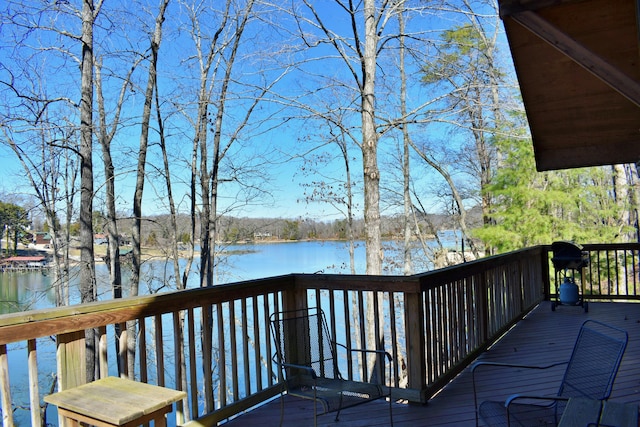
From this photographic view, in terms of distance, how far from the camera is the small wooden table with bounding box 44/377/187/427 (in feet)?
6.50

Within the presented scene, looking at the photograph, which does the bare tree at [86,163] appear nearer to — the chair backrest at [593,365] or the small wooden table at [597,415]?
the chair backrest at [593,365]

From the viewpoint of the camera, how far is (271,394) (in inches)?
145

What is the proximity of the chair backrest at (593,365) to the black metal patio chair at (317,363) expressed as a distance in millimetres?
1073

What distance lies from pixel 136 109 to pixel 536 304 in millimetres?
10745

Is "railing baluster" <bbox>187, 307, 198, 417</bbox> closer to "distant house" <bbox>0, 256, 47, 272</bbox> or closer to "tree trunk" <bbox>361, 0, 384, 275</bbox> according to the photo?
"tree trunk" <bbox>361, 0, 384, 275</bbox>

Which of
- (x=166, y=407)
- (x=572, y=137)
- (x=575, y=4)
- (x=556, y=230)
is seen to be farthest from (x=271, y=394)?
(x=556, y=230)

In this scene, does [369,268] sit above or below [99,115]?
below

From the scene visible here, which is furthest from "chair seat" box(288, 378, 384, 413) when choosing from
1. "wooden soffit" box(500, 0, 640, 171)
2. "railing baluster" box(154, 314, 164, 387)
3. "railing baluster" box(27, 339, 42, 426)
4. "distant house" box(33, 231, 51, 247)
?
"distant house" box(33, 231, 51, 247)

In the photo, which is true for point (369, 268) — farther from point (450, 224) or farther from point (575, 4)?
point (450, 224)

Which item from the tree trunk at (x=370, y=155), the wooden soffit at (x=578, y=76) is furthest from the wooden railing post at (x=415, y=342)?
the tree trunk at (x=370, y=155)

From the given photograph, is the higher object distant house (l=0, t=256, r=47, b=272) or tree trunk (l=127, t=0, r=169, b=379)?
tree trunk (l=127, t=0, r=169, b=379)

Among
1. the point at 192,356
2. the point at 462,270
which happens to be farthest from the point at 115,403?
the point at 462,270

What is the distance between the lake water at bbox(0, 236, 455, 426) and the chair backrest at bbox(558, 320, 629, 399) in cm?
963

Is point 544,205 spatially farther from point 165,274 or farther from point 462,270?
point 165,274
